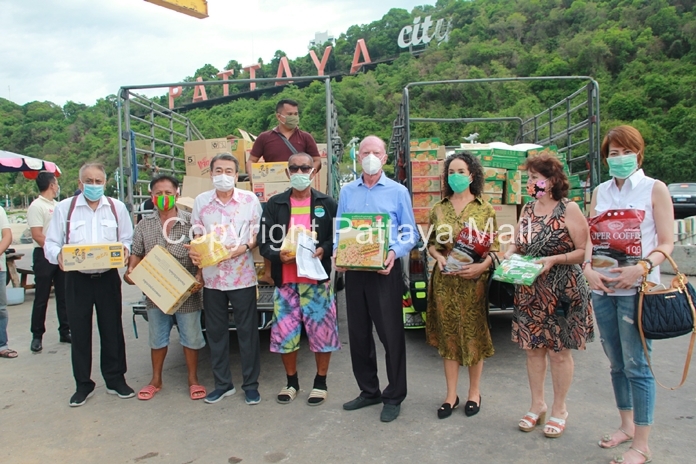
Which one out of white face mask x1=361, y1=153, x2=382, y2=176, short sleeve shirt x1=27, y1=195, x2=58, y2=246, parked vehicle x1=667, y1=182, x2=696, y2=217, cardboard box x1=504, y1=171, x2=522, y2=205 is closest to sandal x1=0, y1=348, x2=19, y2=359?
short sleeve shirt x1=27, y1=195, x2=58, y2=246

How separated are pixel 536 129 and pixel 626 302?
5.32 meters

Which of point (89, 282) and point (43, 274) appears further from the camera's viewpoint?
point (43, 274)

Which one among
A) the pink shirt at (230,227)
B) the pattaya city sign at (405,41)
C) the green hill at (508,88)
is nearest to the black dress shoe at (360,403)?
the pink shirt at (230,227)

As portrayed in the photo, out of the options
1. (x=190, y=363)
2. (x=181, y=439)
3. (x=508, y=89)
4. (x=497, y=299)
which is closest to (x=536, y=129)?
(x=497, y=299)

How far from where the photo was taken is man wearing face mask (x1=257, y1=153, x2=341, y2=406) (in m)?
3.84

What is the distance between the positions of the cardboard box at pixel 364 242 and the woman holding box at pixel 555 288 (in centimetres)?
93

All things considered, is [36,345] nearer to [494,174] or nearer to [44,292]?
[44,292]

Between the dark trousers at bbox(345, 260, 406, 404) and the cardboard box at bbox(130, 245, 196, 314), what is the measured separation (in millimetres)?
1268

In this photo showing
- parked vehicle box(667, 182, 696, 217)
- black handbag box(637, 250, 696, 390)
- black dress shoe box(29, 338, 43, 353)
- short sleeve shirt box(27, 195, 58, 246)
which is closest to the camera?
black handbag box(637, 250, 696, 390)

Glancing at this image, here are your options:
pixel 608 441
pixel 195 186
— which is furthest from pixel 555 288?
pixel 195 186

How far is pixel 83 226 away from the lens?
3979mm

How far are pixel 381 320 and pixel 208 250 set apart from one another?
1348mm

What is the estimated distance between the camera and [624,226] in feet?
8.89

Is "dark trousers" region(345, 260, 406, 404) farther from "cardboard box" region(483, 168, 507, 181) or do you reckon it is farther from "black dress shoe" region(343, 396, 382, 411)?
"cardboard box" region(483, 168, 507, 181)
